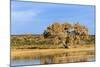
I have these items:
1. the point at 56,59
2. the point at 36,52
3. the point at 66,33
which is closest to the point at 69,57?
the point at 56,59

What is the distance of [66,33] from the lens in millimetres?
3422

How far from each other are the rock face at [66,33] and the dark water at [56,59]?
0.17 m

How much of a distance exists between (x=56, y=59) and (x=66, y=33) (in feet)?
1.35

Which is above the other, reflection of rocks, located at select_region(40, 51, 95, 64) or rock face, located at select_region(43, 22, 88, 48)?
rock face, located at select_region(43, 22, 88, 48)

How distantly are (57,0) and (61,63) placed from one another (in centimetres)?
92

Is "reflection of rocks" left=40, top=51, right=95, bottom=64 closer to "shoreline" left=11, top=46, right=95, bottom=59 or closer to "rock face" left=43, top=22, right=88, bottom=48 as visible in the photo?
"shoreline" left=11, top=46, right=95, bottom=59

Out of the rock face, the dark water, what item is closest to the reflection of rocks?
the dark water

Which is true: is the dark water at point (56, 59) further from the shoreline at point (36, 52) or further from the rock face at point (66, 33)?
the rock face at point (66, 33)

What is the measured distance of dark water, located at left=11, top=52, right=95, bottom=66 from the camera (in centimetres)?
314

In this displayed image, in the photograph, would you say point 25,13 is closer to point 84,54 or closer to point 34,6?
point 34,6

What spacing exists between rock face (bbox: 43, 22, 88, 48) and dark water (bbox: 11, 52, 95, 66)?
169 millimetres

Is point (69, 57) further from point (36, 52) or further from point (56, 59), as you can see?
point (36, 52)

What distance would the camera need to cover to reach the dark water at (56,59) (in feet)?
10.3
